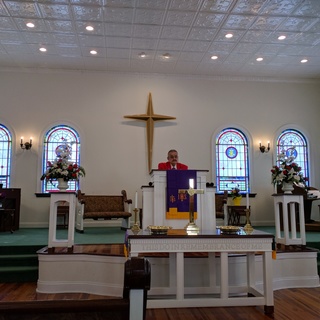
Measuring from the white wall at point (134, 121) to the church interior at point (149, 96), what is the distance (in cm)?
3

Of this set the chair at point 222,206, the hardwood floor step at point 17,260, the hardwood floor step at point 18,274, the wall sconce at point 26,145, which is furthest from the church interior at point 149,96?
the hardwood floor step at point 18,274

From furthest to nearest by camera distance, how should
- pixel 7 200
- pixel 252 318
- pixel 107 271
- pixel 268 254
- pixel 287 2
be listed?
1. pixel 7 200
2. pixel 287 2
3. pixel 107 271
4. pixel 268 254
5. pixel 252 318

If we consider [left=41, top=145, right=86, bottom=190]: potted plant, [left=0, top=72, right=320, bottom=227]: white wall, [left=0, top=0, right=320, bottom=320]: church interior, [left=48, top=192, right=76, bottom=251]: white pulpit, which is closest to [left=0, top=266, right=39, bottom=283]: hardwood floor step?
[left=48, top=192, right=76, bottom=251]: white pulpit

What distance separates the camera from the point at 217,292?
425 cm

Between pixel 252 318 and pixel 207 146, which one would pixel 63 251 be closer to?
pixel 252 318

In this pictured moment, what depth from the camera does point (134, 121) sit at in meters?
9.05

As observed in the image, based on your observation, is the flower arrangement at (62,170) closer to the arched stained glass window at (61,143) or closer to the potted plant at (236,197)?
the arched stained glass window at (61,143)

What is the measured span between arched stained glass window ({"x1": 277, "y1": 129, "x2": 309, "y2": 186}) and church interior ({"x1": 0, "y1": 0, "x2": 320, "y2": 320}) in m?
0.14

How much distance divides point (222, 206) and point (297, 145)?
3.07 meters

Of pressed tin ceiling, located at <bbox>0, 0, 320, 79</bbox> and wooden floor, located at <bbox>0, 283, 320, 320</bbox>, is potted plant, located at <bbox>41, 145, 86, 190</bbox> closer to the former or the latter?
wooden floor, located at <bbox>0, 283, 320, 320</bbox>

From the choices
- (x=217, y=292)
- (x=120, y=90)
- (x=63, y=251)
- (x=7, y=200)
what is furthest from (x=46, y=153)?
(x=217, y=292)

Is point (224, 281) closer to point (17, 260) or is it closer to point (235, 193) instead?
point (17, 260)

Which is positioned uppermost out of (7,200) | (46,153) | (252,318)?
(46,153)

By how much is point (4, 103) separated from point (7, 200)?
2.56m
